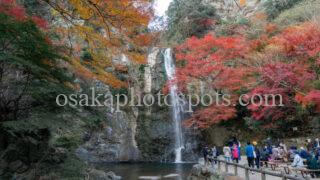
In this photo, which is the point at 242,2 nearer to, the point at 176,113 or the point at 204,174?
the point at 176,113

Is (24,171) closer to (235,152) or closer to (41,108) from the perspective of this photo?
(41,108)

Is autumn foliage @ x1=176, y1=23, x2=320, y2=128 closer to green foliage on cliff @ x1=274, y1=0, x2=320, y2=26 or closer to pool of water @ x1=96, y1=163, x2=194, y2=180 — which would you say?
green foliage on cliff @ x1=274, y1=0, x2=320, y2=26

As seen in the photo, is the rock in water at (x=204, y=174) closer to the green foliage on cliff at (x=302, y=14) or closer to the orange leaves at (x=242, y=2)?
the green foliage on cliff at (x=302, y=14)

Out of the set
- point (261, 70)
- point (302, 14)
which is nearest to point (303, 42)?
point (261, 70)

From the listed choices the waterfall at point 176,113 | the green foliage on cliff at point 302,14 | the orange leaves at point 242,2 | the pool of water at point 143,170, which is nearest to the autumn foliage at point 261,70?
the green foliage on cliff at point 302,14

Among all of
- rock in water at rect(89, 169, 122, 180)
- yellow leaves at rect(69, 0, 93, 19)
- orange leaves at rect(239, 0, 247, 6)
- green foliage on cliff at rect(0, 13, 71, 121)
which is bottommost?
rock in water at rect(89, 169, 122, 180)

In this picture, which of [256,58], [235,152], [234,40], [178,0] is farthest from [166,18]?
[235,152]

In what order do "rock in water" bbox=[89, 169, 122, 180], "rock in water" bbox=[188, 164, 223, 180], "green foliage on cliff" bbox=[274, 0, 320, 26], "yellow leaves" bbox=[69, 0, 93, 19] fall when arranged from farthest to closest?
1. "green foliage on cliff" bbox=[274, 0, 320, 26]
2. "rock in water" bbox=[89, 169, 122, 180]
3. "rock in water" bbox=[188, 164, 223, 180]
4. "yellow leaves" bbox=[69, 0, 93, 19]

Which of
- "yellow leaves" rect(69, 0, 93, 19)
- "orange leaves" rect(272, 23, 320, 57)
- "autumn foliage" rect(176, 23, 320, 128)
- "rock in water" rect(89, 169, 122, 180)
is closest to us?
"yellow leaves" rect(69, 0, 93, 19)

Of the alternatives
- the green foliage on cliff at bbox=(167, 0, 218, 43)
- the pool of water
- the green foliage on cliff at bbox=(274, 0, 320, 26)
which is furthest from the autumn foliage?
the green foliage on cliff at bbox=(167, 0, 218, 43)

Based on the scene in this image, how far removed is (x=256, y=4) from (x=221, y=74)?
18076mm

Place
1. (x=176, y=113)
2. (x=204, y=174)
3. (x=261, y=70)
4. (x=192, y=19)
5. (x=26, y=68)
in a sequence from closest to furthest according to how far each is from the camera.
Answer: (x=26, y=68) < (x=204, y=174) < (x=261, y=70) < (x=176, y=113) < (x=192, y=19)

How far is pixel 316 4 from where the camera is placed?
2369cm

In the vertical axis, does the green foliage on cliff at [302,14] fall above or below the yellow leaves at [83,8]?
above
